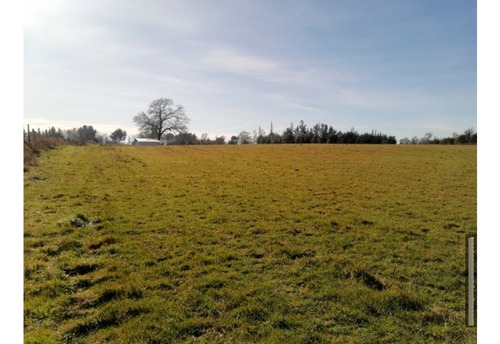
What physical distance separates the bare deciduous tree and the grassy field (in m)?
2.08

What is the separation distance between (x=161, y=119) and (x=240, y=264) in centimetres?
310

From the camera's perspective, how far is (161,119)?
5.65 metres

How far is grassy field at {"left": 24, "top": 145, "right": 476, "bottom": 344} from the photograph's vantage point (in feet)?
10.0

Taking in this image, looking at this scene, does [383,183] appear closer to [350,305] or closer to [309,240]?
[309,240]

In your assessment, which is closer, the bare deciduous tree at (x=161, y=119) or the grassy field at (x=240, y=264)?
the grassy field at (x=240, y=264)

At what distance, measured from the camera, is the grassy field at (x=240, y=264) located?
306cm

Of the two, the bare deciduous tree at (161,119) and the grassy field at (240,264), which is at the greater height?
the bare deciduous tree at (161,119)

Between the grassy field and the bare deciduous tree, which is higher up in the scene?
the bare deciduous tree

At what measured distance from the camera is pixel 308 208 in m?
8.37

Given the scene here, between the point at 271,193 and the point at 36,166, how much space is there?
7746 mm

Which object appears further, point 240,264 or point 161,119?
point 161,119

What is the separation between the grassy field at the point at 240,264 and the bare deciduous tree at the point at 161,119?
2075mm

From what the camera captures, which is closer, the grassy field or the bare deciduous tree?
the grassy field
